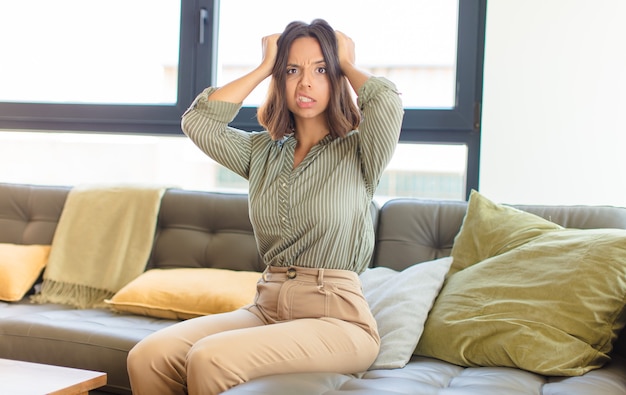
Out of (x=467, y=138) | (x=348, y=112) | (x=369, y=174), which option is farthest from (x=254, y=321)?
(x=467, y=138)

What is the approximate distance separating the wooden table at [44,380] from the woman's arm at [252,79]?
0.78 meters

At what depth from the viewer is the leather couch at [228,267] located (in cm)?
162

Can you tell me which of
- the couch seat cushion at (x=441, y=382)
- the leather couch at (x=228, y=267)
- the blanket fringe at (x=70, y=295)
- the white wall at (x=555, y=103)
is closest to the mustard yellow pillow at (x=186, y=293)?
the leather couch at (x=228, y=267)

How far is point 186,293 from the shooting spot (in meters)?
2.41

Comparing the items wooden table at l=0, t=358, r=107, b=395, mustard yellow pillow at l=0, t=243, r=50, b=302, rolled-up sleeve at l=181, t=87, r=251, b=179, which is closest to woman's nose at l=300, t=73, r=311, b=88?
rolled-up sleeve at l=181, t=87, r=251, b=179

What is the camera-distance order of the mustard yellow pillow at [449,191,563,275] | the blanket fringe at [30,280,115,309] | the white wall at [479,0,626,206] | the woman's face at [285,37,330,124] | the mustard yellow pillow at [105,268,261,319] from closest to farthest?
the woman's face at [285,37,330,124], the mustard yellow pillow at [449,191,563,275], the mustard yellow pillow at [105,268,261,319], the white wall at [479,0,626,206], the blanket fringe at [30,280,115,309]

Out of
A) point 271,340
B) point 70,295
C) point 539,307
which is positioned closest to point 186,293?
point 70,295

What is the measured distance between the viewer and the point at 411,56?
2984 millimetres

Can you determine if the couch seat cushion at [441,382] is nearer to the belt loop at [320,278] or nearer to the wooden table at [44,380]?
the belt loop at [320,278]

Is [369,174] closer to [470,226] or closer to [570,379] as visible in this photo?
[470,226]

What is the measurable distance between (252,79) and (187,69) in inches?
53.0

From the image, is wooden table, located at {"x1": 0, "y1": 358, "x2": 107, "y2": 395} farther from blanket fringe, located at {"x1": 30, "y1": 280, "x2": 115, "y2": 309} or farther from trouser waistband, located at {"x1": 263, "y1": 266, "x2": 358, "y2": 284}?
blanket fringe, located at {"x1": 30, "y1": 280, "x2": 115, "y2": 309}

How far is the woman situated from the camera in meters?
1.61

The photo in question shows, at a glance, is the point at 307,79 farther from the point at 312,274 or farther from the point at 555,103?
the point at 555,103
